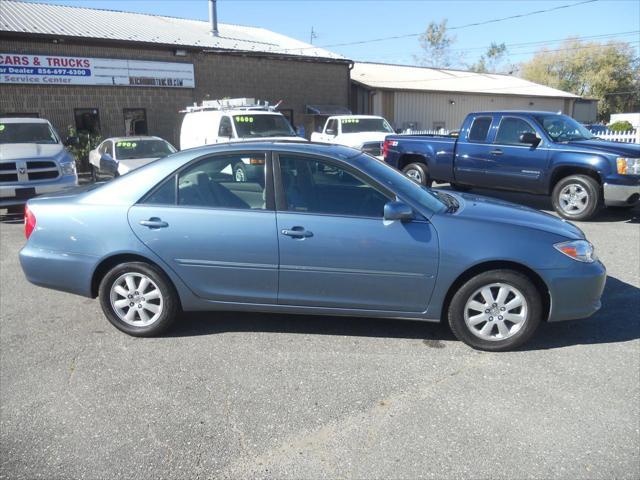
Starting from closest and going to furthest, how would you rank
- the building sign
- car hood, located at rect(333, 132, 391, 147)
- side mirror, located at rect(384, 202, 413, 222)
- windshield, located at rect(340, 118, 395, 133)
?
side mirror, located at rect(384, 202, 413, 222), car hood, located at rect(333, 132, 391, 147), windshield, located at rect(340, 118, 395, 133), the building sign

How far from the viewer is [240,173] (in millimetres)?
4047

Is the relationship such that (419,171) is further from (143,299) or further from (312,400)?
(312,400)

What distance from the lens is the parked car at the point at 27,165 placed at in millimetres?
9188

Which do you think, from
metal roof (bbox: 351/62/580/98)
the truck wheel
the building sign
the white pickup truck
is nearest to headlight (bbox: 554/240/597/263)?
the truck wheel

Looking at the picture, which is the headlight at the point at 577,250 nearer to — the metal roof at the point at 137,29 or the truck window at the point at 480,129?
the truck window at the point at 480,129

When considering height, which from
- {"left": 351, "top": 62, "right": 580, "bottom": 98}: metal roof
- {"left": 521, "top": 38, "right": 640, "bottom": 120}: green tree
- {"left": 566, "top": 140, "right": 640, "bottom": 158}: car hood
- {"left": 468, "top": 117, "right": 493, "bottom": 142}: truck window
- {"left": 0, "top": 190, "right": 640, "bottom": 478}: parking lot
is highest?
{"left": 521, "top": 38, "right": 640, "bottom": 120}: green tree

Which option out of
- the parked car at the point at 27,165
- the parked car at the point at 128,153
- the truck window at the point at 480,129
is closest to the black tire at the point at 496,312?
the truck window at the point at 480,129

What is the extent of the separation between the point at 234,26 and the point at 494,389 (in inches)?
1085

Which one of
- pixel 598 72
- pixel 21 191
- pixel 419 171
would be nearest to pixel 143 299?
pixel 21 191

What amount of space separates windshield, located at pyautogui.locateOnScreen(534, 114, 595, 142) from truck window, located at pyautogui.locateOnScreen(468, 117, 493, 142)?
90cm

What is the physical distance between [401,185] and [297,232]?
95 cm

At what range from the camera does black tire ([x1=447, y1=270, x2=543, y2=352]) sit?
3764 millimetres

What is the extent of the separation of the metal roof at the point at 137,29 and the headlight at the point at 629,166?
16.8 metres

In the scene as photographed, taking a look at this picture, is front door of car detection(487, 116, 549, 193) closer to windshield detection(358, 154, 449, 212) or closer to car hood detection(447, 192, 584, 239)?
car hood detection(447, 192, 584, 239)
